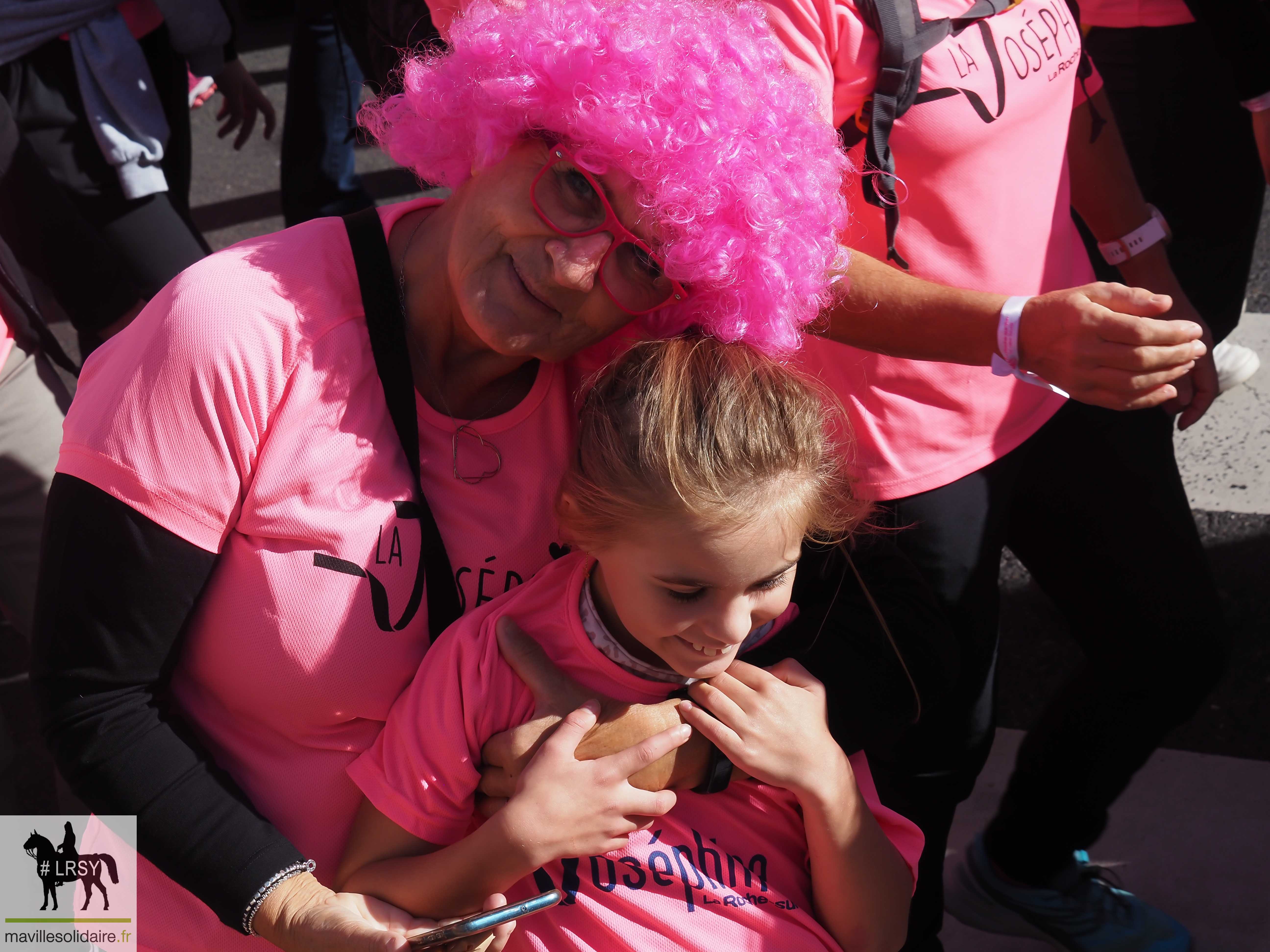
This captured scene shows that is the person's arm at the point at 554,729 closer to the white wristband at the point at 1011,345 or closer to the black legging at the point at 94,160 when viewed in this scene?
the white wristband at the point at 1011,345

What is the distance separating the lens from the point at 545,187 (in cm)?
154

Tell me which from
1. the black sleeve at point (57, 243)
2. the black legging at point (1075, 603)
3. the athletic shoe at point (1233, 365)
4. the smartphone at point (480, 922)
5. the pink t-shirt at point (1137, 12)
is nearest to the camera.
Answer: the smartphone at point (480, 922)

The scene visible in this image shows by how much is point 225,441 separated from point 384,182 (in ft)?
14.8

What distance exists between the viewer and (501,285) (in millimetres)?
1559

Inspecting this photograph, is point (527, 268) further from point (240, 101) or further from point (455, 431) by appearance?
point (240, 101)

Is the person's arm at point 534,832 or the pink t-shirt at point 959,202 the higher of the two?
the pink t-shirt at point 959,202

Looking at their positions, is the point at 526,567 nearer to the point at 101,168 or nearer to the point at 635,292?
the point at 635,292

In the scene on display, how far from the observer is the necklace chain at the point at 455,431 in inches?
65.9

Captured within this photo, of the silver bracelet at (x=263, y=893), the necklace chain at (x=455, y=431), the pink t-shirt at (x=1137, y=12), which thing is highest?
the pink t-shirt at (x=1137, y=12)

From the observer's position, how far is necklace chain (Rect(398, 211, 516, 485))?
1.67m

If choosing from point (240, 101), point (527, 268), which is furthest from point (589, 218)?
point (240, 101)

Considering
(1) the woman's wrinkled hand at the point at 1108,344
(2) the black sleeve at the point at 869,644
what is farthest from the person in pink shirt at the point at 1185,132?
(2) the black sleeve at the point at 869,644

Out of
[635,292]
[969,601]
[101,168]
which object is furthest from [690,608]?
[101,168]

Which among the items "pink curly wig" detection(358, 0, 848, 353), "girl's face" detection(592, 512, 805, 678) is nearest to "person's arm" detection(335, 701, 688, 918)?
"girl's face" detection(592, 512, 805, 678)
